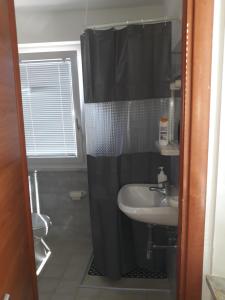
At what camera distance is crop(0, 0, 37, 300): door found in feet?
2.95

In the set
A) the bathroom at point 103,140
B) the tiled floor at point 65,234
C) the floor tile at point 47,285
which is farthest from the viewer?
the tiled floor at point 65,234

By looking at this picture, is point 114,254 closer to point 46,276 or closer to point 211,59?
point 46,276

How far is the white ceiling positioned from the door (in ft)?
4.61

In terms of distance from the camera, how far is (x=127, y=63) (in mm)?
1896

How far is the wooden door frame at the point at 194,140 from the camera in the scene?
0.81 m

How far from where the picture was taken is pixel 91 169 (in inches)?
82.1

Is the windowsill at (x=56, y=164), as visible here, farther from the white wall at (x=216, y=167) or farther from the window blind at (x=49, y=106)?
the white wall at (x=216, y=167)

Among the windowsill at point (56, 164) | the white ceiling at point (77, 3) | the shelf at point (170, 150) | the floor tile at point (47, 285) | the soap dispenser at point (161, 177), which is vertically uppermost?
the white ceiling at point (77, 3)

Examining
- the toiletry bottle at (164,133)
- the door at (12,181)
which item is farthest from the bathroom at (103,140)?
the door at (12,181)

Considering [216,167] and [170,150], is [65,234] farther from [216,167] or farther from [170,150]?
[216,167]

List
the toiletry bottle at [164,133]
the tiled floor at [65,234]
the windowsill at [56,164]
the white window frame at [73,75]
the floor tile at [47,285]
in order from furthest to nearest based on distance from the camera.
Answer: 1. the windowsill at [56,164]
2. the white window frame at [73,75]
3. the tiled floor at [65,234]
4. the floor tile at [47,285]
5. the toiletry bottle at [164,133]

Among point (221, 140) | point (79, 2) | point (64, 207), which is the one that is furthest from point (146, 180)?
point (79, 2)

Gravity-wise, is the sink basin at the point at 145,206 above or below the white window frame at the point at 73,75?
below

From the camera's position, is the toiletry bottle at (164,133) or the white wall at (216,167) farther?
the toiletry bottle at (164,133)
